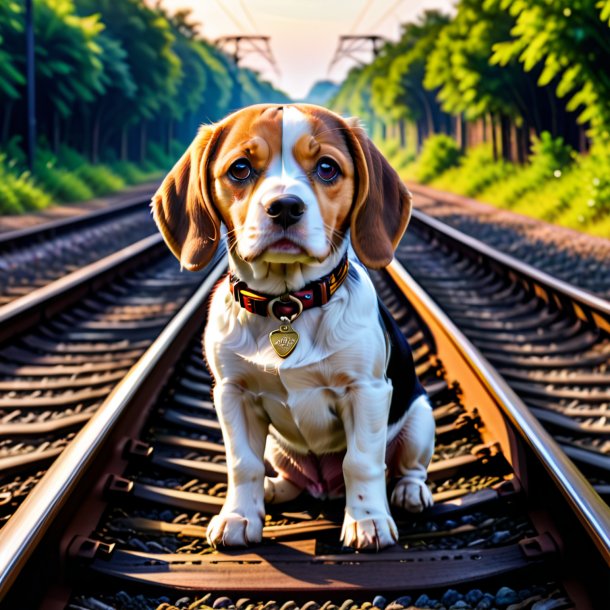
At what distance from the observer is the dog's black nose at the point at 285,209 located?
2.37 metres

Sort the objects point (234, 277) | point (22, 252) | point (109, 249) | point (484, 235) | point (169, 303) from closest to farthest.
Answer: point (234, 277) < point (169, 303) < point (22, 252) < point (109, 249) < point (484, 235)

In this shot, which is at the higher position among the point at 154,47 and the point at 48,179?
the point at 154,47

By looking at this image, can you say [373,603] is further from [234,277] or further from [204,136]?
[204,136]

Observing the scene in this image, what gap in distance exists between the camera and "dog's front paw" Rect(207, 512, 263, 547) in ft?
8.83

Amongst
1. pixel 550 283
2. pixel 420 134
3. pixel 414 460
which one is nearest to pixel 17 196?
pixel 550 283

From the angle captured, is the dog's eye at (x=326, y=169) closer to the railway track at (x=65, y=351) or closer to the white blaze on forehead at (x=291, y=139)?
the white blaze on forehead at (x=291, y=139)

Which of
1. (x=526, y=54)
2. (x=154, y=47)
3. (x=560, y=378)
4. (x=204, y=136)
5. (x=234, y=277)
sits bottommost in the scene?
(x=234, y=277)

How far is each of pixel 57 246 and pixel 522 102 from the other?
1367cm

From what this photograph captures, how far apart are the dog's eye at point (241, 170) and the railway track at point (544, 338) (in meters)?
1.72

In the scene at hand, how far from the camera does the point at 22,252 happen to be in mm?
10703

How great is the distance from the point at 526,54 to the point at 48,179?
482 inches

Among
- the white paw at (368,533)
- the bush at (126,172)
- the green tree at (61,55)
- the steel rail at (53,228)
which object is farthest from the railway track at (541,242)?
the bush at (126,172)

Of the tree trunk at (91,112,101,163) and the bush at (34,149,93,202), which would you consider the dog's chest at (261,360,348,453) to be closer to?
the bush at (34,149,93,202)

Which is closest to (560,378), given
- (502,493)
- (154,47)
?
(502,493)
